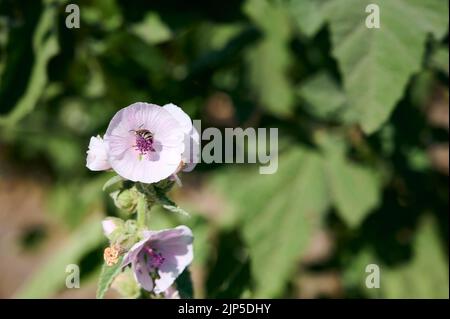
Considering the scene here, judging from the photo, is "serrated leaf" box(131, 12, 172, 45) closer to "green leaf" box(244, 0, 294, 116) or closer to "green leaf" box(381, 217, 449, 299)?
"green leaf" box(244, 0, 294, 116)

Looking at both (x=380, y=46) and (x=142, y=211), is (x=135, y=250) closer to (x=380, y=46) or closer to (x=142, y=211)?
(x=142, y=211)

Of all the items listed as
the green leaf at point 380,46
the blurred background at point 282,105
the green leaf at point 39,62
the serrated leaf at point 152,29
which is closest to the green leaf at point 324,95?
the blurred background at point 282,105

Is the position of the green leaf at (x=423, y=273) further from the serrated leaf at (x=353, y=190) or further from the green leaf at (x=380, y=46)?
the green leaf at (x=380, y=46)

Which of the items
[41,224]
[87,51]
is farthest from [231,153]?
[41,224]

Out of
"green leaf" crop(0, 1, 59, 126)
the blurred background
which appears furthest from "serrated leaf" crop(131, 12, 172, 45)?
"green leaf" crop(0, 1, 59, 126)

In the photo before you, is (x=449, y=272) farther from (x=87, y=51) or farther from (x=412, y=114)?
(x=87, y=51)
